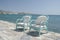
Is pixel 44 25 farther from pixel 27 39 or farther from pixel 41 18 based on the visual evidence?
pixel 27 39

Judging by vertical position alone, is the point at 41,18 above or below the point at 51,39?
above

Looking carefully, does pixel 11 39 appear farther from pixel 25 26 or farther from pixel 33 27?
pixel 25 26

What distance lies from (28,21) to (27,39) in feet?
6.45

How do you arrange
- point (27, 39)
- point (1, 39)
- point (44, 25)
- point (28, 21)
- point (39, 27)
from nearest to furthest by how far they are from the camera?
1. point (1, 39)
2. point (27, 39)
3. point (39, 27)
4. point (44, 25)
5. point (28, 21)

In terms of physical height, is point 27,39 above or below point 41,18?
below

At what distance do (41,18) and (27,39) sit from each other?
2.04m

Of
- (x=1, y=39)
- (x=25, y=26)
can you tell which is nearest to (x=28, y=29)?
(x=25, y=26)

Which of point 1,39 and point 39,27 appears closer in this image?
point 1,39

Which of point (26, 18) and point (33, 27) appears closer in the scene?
point (33, 27)

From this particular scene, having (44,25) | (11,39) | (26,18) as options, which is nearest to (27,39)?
(11,39)

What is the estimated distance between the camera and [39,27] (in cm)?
638

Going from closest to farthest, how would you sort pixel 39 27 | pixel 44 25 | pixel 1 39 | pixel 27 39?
1. pixel 1 39
2. pixel 27 39
3. pixel 39 27
4. pixel 44 25

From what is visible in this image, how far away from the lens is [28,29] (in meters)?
7.50

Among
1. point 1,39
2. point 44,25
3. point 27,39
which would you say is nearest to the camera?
point 1,39
